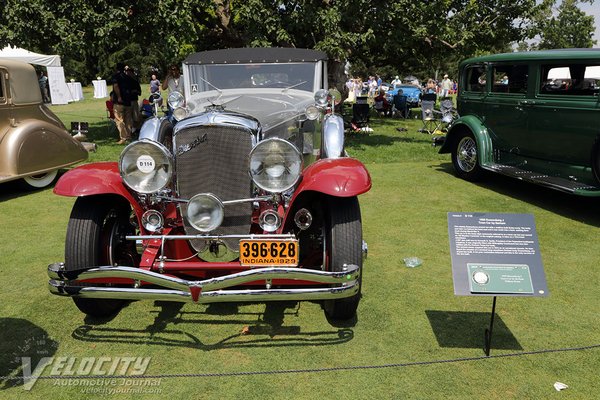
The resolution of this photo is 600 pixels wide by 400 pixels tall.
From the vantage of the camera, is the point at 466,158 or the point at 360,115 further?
the point at 360,115

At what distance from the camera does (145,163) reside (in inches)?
119

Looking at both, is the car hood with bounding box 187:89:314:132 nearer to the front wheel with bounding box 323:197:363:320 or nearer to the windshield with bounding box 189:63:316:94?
the windshield with bounding box 189:63:316:94

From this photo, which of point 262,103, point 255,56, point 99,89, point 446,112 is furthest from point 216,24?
point 99,89

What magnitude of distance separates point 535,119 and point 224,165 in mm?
4619

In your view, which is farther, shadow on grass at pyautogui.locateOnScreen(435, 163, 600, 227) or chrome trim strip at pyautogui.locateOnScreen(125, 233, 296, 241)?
shadow on grass at pyautogui.locateOnScreen(435, 163, 600, 227)

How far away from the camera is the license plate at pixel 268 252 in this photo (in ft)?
9.29

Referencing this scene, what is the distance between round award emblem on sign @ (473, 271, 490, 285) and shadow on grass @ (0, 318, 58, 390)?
255 cm

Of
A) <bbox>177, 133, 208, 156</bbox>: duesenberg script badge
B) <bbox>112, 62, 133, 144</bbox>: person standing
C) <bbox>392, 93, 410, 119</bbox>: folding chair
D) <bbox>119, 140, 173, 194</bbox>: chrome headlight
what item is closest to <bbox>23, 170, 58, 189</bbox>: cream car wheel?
<bbox>112, 62, 133, 144</bbox>: person standing

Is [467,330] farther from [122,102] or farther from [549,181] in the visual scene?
[122,102]

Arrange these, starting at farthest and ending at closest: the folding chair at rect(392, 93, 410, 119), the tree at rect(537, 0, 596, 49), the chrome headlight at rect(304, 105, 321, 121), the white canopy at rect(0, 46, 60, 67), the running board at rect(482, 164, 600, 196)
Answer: the tree at rect(537, 0, 596, 49) < the white canopy at rect(0, 46, 60, 67) < the folding chair at rect(392, 93, 410, 119) < the running board at rect(482, 164, 600, 196) < the chrome headlight at rect(304, 105, 321, 121)

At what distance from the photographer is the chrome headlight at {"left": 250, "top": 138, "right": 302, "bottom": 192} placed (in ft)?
9.57

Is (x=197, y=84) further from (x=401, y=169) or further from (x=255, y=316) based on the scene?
(x=401, y=169)

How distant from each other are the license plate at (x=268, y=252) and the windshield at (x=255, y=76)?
7.47 feet

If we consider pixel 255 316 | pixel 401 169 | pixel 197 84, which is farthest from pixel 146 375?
pixel 401 169
